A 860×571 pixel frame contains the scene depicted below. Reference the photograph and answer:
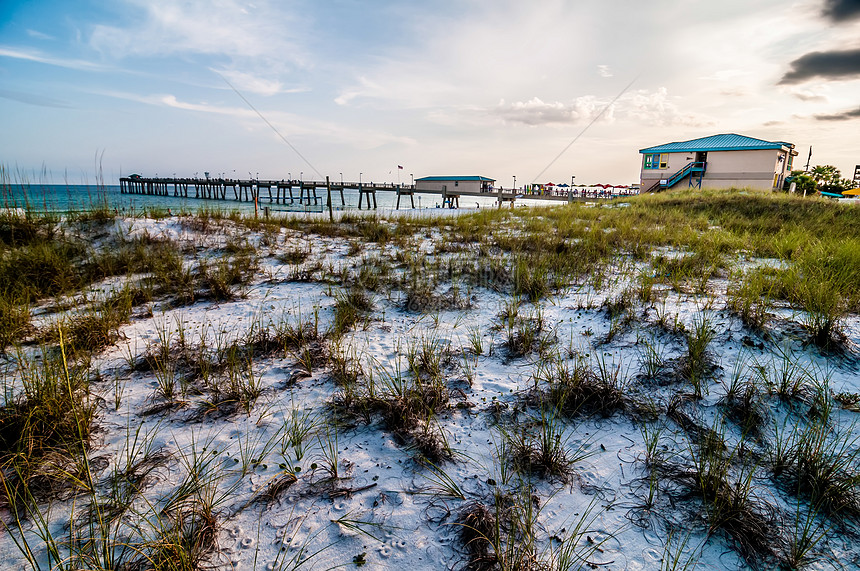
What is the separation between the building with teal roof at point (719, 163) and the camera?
29.2m

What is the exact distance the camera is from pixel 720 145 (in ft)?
101

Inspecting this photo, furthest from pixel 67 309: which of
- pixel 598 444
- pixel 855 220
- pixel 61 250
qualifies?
pixel 855 220

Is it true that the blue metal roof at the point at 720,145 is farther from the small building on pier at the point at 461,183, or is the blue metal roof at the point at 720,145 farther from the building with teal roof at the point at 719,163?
the small building on pier at the point at 461,183

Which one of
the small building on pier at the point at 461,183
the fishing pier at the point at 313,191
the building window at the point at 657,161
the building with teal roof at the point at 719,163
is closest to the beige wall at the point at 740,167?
the building with teal roof at the point at 719,163

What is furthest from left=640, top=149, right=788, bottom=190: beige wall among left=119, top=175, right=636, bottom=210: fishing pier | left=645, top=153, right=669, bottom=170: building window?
left=119, top=175, right=636, bottom=210: fishing pier

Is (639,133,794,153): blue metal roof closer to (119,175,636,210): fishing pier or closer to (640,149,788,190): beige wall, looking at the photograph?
(640,149,788,190): beige wall

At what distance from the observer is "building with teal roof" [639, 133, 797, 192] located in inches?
1150

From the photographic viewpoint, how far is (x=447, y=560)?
64.4 inches

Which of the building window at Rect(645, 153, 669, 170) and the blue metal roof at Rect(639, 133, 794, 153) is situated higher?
the blue metal roof at Rect(639, 133, 794, 153)

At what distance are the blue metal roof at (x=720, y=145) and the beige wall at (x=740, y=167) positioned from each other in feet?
1.41

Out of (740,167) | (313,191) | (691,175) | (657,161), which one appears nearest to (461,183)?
(313,191)

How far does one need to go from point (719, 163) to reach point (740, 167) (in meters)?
1.52

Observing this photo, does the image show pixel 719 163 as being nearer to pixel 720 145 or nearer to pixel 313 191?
pixel 720 145

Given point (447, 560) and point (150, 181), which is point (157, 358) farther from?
point (150, 181)
